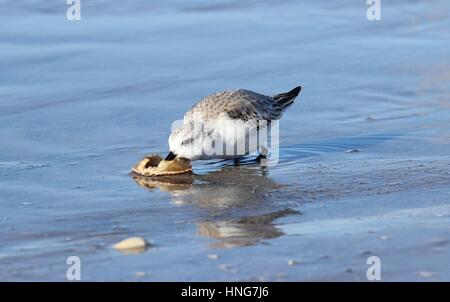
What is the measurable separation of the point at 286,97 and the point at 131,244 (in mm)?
3409

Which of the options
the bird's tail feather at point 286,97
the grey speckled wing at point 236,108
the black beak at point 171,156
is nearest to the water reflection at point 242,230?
the black beak at point 171,156

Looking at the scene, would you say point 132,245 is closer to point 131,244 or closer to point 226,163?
point 131,244

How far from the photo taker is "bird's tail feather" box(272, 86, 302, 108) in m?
8.62

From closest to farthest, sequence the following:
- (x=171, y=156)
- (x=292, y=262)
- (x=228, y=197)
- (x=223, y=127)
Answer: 1. (x=292, y=262)
2. (x=228, y=197)
3. (x=171, y=156)
4. (x=223, y=127)

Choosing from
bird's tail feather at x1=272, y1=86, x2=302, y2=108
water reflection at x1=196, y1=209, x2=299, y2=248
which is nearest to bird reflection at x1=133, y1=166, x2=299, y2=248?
water reflection at x1=196, y1=209, x2=299, y2=248

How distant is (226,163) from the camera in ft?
26.2

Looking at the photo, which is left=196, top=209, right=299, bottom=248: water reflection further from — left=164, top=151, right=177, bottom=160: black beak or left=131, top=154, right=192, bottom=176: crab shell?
left=164, top=151, right=177, bottom=160: black beak

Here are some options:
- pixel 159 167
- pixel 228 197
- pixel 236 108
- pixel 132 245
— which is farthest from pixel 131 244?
pixel 236 108

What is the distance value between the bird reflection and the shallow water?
21 millimetres

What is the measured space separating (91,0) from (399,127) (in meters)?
5.47

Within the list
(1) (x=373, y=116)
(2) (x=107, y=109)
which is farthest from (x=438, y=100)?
(2) (x=107, y=109)

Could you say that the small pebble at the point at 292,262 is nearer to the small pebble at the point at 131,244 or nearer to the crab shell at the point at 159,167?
the small pebble at the point at 131,244

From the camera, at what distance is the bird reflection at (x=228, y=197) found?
5812 millimetres

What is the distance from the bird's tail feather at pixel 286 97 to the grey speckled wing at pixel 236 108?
103mm
